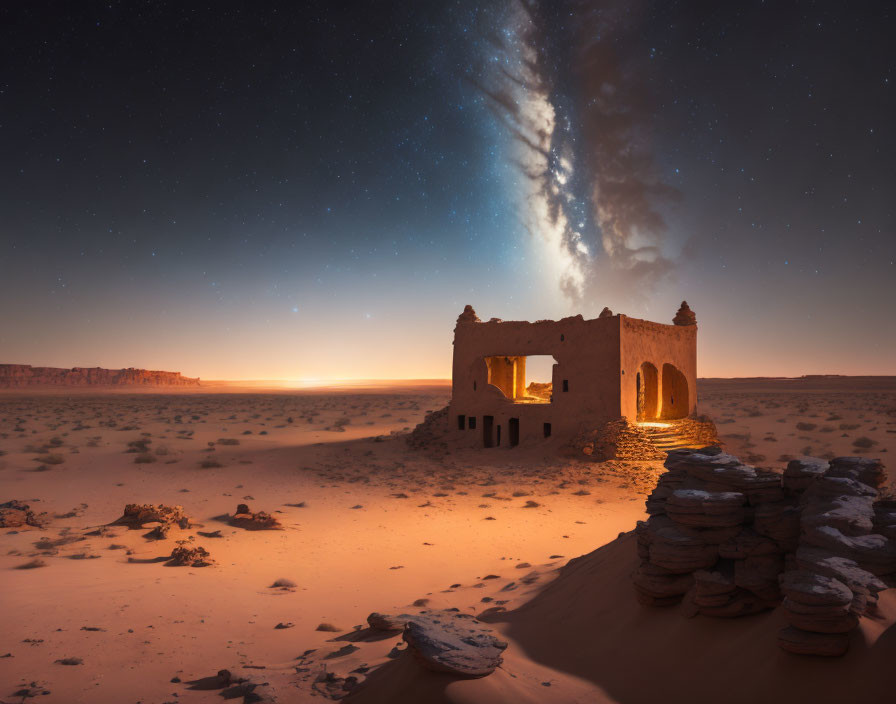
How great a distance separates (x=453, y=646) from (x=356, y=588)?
15.5 ft

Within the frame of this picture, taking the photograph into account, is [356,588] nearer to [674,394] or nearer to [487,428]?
[487,428]

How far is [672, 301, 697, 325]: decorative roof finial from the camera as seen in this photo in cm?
2602

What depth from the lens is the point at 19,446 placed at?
23984 millimetres

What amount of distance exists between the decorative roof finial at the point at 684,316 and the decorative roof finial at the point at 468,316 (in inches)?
392

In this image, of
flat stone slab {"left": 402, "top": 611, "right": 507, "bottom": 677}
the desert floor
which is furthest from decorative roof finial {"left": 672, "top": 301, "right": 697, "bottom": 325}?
flat stone slab {"left": 402, "top": 611, "right": 507, "bottom": 677}

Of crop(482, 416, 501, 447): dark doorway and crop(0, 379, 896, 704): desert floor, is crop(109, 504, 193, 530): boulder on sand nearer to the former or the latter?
crop(0, 379, 896, 704): desert floor

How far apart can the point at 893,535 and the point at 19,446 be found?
30.4 meters

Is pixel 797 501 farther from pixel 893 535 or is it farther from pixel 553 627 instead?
pixel 553 627

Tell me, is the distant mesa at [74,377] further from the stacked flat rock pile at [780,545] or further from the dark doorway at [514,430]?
the stacked flat rock pile at [780,545]

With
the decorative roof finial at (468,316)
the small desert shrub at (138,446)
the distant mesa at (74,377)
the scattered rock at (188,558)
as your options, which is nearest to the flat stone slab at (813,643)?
the scattered rock at (188,558)

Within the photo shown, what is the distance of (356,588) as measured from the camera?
29.3 ft

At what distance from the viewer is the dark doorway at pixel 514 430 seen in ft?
77.1

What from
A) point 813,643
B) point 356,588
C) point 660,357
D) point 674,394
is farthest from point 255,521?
point 674,394

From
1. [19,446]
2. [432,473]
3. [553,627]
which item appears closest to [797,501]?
[553,627]
